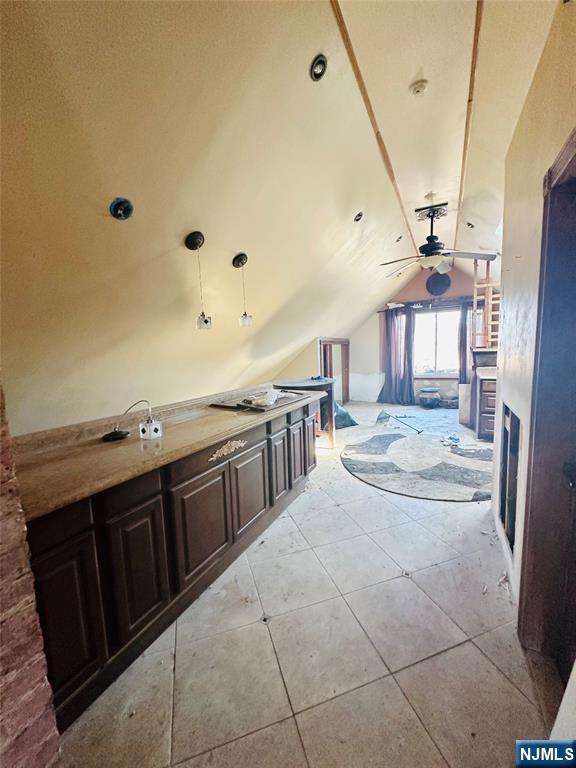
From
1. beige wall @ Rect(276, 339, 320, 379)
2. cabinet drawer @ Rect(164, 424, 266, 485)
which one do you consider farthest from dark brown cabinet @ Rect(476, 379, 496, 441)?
cabinet drawer @ Rect(164, 424, 266, 485)

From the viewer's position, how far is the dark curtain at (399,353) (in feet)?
23.2

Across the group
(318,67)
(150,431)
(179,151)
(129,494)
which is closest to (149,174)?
(179,151)

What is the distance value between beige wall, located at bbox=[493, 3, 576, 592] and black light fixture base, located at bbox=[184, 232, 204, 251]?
171 centimetres

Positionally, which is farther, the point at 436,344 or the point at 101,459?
the point at 436,344

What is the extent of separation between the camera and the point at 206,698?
4.02 feet

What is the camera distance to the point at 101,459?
1448 mm

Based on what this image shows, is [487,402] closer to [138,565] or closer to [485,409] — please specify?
[485,409]

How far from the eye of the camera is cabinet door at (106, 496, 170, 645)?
1264mm

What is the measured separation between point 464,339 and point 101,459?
7.03 m

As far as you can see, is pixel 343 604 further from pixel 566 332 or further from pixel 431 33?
pixel 431 33

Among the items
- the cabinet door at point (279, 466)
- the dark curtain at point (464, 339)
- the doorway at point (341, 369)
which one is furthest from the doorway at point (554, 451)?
the doorway at point (341, 369)

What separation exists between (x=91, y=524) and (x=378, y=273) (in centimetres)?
488

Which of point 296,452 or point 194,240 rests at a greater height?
point 194,240

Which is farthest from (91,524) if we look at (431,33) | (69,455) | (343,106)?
(431,33)
